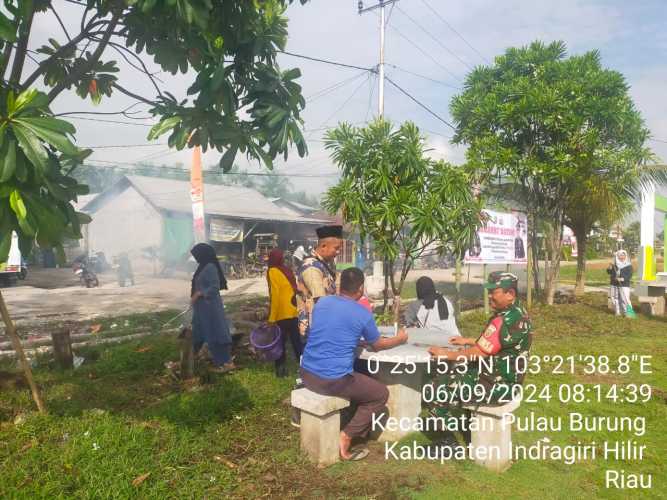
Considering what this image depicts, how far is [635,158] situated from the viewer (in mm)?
12516

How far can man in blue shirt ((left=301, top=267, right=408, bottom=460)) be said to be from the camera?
4039mm

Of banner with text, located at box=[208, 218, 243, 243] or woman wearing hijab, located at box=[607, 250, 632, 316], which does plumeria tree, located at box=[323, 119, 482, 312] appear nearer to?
woman wearing hijab, located at box=[607, 250, 632, 316]

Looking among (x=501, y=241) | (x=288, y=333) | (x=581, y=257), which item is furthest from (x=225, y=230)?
(x=288, y=333)

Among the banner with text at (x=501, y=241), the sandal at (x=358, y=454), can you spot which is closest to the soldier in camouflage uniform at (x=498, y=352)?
the sandal at (x=358, y=454)

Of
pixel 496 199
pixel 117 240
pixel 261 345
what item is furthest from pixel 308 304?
pixel 117 240

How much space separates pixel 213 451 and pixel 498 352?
247 centimetres

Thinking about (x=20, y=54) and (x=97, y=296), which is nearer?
(x=20, y=54)

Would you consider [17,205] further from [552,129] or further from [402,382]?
[552,129]

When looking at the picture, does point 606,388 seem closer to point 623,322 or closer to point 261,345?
point 261,345

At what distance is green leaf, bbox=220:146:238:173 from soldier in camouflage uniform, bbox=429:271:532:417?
7.26ft

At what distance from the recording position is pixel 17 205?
9.37 feet

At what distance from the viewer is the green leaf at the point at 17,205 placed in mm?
2850

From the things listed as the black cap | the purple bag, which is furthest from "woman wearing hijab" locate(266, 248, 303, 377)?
the black cap

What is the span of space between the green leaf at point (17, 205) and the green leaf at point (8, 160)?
6.3 inches
